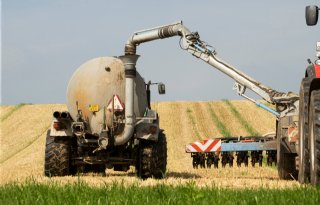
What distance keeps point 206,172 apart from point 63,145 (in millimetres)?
4169

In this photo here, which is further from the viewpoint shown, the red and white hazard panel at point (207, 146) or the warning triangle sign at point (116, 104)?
the red and white hazard panel at point (207, 146)

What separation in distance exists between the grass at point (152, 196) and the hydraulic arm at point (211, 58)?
8130mm

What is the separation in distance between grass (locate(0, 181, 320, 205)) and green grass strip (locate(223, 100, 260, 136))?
76.9ft

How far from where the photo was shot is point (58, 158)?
14.3m

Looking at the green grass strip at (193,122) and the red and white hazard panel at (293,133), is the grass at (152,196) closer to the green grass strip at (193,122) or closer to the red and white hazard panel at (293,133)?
the red and white hazard panel at (293,133)

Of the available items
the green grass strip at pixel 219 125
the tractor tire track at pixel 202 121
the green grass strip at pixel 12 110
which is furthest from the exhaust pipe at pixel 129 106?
the green grass strip at pixel 12 110

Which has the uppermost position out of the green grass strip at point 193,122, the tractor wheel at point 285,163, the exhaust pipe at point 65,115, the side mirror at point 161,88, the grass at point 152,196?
the side mirror at point 161,88

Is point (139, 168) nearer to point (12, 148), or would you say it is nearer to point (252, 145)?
point (252, 145)

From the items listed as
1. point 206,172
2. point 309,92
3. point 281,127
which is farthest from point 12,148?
point 309,92

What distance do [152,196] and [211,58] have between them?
10818 mm

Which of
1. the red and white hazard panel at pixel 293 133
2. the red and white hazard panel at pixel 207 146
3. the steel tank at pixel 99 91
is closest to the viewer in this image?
the red and white hazard panel at pixel 293 133

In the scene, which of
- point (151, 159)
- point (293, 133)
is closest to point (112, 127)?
point (151, 159)

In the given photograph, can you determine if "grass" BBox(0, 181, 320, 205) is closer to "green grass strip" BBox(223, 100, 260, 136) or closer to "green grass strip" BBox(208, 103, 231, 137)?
"green grass strip" BBox(208, 103, 231, 137)

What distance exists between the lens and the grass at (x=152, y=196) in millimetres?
6039
